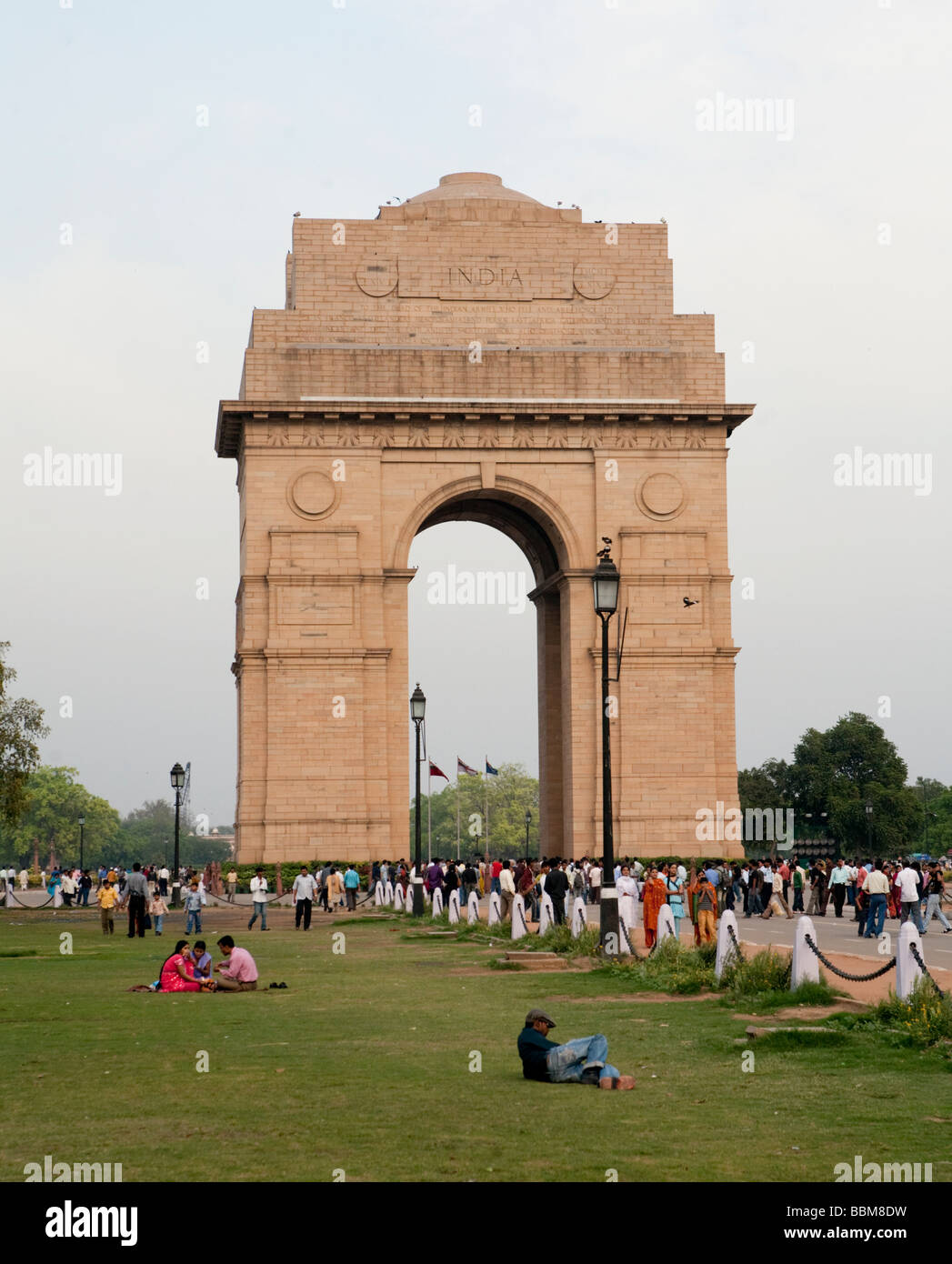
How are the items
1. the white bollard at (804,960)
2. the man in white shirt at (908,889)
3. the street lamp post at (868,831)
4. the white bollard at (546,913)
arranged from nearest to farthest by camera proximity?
1. the white bollard at (804,960)
2. the man in white shirt at (908,889)
3. the white bollard at (546,913)
4. the street lamp post at (868,831)

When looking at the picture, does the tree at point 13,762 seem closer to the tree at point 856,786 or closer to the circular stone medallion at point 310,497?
the circular stone medallion at point 310,497

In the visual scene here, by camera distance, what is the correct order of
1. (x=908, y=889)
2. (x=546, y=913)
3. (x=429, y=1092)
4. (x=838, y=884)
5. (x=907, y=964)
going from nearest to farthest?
(x=429, y=1092), (x=907, y=964), (x=908, y=889), (x=546, y=913), (x=838, y=884)

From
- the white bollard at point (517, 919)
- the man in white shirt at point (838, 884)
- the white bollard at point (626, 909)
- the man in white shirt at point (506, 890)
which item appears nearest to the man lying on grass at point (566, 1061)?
the white bollard at point (626, 909)

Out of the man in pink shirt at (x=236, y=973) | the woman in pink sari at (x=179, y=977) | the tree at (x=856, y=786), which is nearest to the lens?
the woman in pink sari at (x=179, y=977)

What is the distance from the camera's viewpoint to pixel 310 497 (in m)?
48.7

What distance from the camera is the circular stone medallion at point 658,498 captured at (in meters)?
49.5

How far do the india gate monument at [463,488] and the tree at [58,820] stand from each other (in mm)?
93974

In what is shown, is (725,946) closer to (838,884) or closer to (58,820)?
(838,884)

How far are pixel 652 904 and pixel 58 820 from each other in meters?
126

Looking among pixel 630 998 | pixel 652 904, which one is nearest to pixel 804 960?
pixel 630 998

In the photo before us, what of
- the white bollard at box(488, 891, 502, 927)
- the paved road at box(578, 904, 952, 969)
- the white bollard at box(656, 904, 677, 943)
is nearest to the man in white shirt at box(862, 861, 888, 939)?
the paved road at box(578, 904, 952, 969)

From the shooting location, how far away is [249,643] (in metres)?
48.2

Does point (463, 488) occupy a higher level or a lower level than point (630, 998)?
higher
